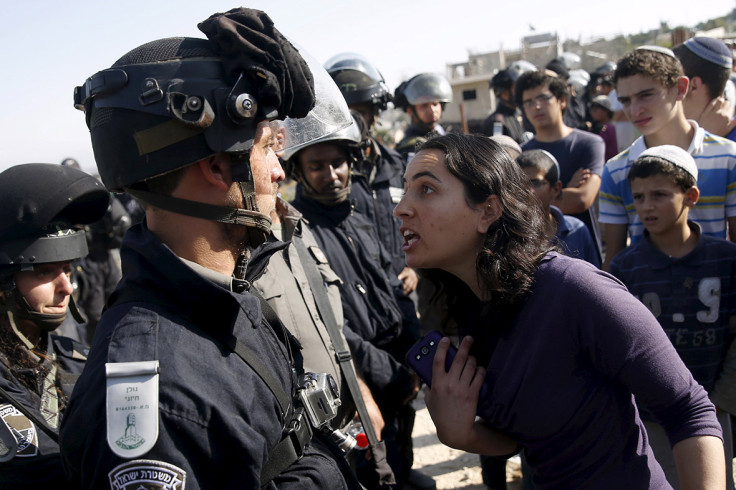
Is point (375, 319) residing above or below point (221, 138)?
below

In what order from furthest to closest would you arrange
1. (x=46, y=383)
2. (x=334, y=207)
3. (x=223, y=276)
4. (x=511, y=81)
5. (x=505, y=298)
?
(x=511, y=81), (x=334, y=207), (x=46, y=383), (x=505, y=298), (x=223, y=276)

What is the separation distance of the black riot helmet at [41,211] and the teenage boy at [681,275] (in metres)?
2.59

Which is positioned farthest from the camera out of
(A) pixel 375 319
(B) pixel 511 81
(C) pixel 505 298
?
(B) pixel 511 81

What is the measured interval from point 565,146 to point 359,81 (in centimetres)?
183

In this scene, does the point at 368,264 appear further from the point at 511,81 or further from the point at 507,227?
the point at 511,81

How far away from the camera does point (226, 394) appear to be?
128cm

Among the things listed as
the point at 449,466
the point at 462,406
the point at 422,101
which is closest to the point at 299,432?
the point at 462,406

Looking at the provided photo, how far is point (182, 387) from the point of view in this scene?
1225mm

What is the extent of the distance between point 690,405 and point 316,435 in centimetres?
111

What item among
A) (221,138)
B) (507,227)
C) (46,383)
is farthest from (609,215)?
(46,383)

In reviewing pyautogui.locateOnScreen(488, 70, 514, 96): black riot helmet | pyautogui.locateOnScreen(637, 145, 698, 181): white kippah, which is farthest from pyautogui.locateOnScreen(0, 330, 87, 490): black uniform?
pyautogui.locateOnScreen(488, 70, 514, 96): black riot helmet

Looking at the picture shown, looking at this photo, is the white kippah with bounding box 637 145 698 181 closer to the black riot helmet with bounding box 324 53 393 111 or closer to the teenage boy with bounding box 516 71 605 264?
the teenage boy with bounding box 516 71 605 264

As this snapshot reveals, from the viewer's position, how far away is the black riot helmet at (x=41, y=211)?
225 centimetres

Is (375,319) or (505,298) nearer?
(505,298)
